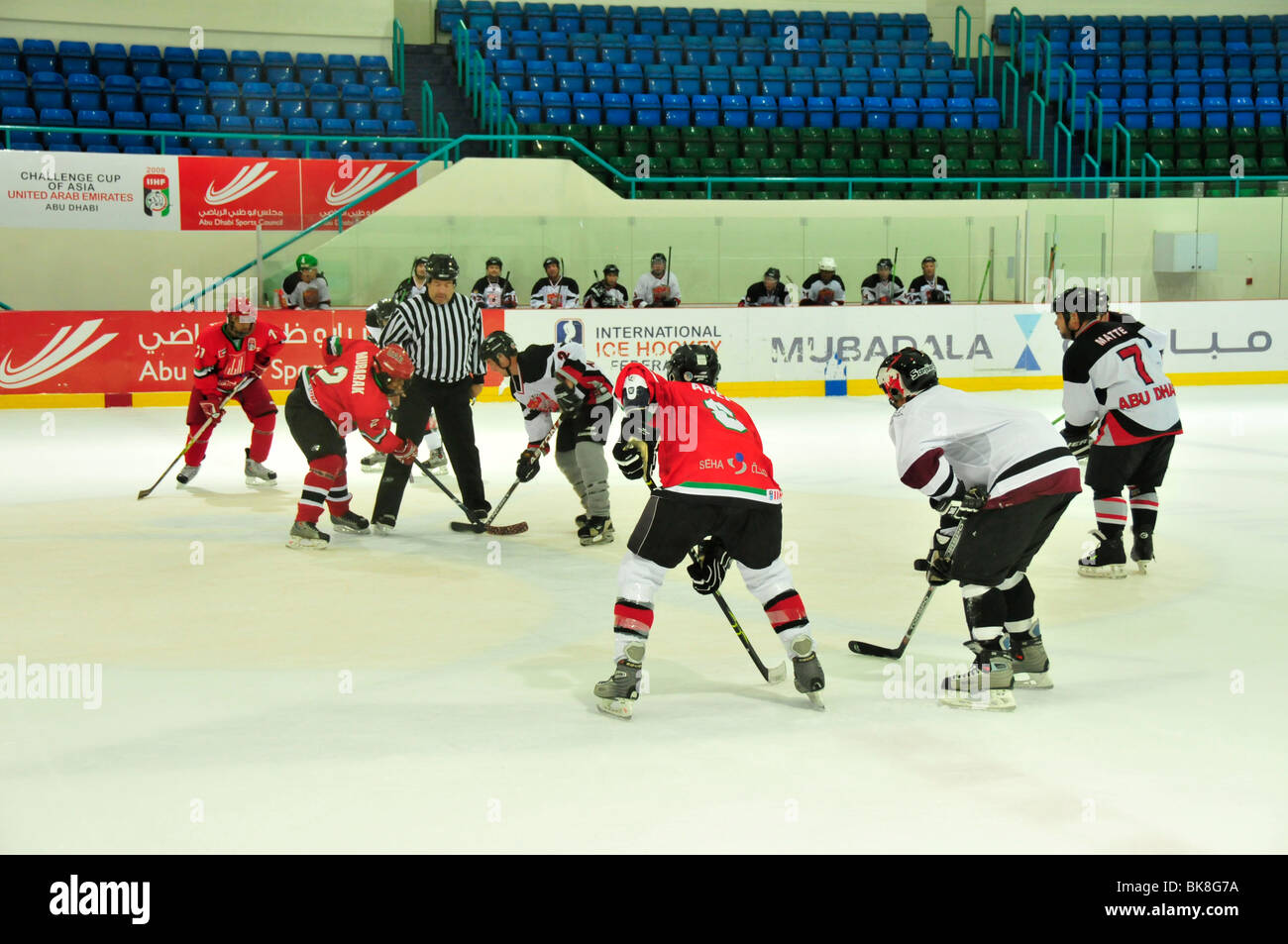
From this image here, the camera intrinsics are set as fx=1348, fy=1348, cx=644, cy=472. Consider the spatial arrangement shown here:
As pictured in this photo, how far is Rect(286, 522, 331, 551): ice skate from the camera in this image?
6699mm

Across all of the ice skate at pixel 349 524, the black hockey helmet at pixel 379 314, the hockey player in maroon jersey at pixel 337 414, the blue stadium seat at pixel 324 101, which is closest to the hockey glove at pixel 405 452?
the hockey player in maroon jersey at pixel 337 414

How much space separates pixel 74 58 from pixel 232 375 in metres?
9.90

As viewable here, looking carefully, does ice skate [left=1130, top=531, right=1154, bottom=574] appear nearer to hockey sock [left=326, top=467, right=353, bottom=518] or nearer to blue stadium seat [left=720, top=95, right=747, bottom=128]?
hockey sock [left=326, top=467, right=353, bottom=518]

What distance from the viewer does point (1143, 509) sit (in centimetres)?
619

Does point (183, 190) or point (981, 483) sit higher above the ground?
point (183, 190)

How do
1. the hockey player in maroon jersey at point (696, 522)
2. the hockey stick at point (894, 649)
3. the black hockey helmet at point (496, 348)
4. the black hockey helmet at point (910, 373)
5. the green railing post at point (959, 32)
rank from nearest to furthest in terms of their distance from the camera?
the hockey player in maroon jersey at point (696, 522)
the black hockey helmet at point (910, 373)
the hockey stick at point (894, 649)
the black hockey helmet at point (496, 348)
the green railing post at point (959, 32)

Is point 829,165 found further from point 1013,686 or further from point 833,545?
point 1013,686

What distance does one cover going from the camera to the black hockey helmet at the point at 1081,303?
5.86 meters

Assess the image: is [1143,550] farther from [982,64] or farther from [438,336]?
[982,64]

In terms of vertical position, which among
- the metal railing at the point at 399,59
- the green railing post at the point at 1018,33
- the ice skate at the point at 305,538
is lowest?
the ice skate at the point at 305,538

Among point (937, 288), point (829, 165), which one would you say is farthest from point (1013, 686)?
point (829, 165)

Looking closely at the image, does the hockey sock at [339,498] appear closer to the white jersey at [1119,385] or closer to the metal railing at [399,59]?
the white jersey at [1119,385]

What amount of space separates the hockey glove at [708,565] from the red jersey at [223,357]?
209 inches

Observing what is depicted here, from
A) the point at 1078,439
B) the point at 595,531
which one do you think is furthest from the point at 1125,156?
the point at 595,531
